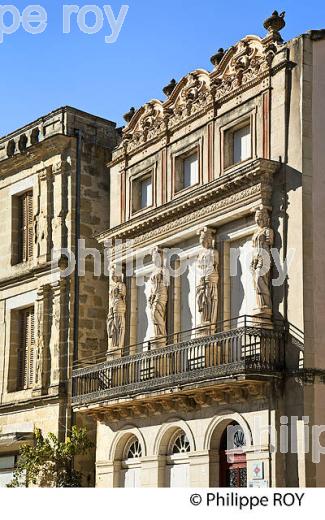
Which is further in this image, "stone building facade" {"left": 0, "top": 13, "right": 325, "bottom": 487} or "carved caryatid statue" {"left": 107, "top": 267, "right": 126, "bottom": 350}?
"carved caryatid statue" {"left": 107, "top": 267, "right": 126, "bottom": 350}

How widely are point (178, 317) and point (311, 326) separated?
438cm

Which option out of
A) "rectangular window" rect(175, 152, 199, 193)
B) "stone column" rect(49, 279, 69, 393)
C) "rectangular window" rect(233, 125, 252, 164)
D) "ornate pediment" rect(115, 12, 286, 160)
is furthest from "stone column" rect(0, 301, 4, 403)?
"rectangular window" rect(233, 125, 252, 164)

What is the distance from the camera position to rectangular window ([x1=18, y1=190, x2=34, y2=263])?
29797 mm

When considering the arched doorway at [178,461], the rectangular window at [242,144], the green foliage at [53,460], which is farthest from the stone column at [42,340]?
the rectangular window at [242,144]

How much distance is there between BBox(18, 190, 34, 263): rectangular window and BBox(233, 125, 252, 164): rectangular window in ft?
26.6

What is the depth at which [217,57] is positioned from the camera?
2411 centimetres

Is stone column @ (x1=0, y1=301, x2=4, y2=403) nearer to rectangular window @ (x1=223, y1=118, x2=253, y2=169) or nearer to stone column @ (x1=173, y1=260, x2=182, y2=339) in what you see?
stone column @ (x1=173, y1=260, x2=182, y2=339)

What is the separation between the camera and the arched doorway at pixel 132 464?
2471 cm

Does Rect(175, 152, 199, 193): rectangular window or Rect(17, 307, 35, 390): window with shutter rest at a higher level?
Rect(175, 152, 199, 193): rectangular window

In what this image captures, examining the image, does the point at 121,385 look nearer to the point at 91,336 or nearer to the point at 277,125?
the point at 91,336

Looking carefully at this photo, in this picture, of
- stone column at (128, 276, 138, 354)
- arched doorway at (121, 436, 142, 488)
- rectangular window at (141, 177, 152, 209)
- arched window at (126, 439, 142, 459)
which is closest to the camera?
arched doorway at (121, 436, 142, 488)

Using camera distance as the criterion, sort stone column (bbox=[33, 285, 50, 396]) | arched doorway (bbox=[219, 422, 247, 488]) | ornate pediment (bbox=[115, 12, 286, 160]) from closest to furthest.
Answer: arched doorway (bbox=[219, 422, 247, 488]), ornate pediment (bbox=[115, 12, 286, 160]), stone column (bbox=[33, 285, 50, 396])

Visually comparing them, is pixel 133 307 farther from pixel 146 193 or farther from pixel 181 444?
pixel 181 444
